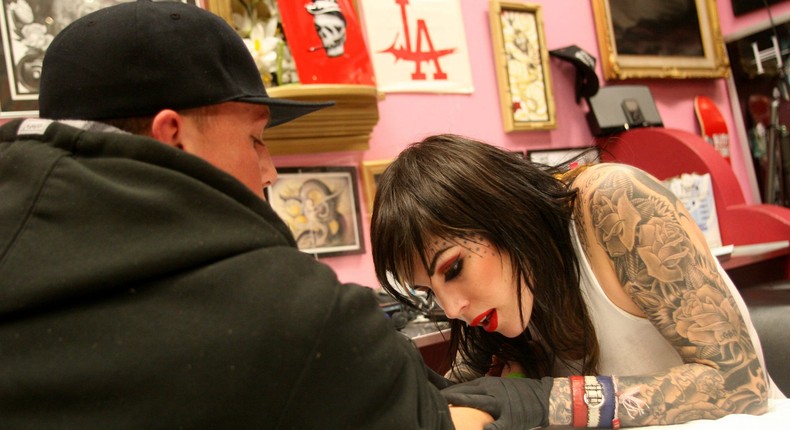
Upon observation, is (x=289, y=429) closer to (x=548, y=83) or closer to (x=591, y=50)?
(x=548, y=83)

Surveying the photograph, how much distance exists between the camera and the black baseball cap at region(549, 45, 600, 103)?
8.51 feet

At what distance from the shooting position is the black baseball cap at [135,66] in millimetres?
734

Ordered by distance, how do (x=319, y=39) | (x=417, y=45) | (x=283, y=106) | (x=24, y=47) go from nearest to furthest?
1. (x=283, y=106)
2. (x=24, y=47)
3. (x=319, y=39)
4. (x=417, y=45)

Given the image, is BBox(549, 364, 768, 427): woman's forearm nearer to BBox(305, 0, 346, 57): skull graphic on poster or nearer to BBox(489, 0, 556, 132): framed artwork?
BBox(305, 0, 346, 57): skull graphic on poster

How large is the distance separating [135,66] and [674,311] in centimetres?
89

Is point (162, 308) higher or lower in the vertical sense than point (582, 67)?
lower

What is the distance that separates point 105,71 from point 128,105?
0.05m

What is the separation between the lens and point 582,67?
2.62m

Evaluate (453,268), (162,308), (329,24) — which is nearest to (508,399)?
(453,268)

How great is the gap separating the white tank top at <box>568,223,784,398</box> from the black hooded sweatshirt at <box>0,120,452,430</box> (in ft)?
2.35

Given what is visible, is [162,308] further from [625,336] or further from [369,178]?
[369,178]

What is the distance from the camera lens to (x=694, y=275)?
1076 millimetres

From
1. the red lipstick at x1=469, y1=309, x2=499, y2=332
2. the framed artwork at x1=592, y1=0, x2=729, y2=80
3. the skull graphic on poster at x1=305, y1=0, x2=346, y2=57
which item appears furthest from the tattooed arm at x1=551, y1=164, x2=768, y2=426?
the framed artwork at x1=592, y1=0, x2=729, y2=80

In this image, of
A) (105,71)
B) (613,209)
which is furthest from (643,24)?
(105,71)
